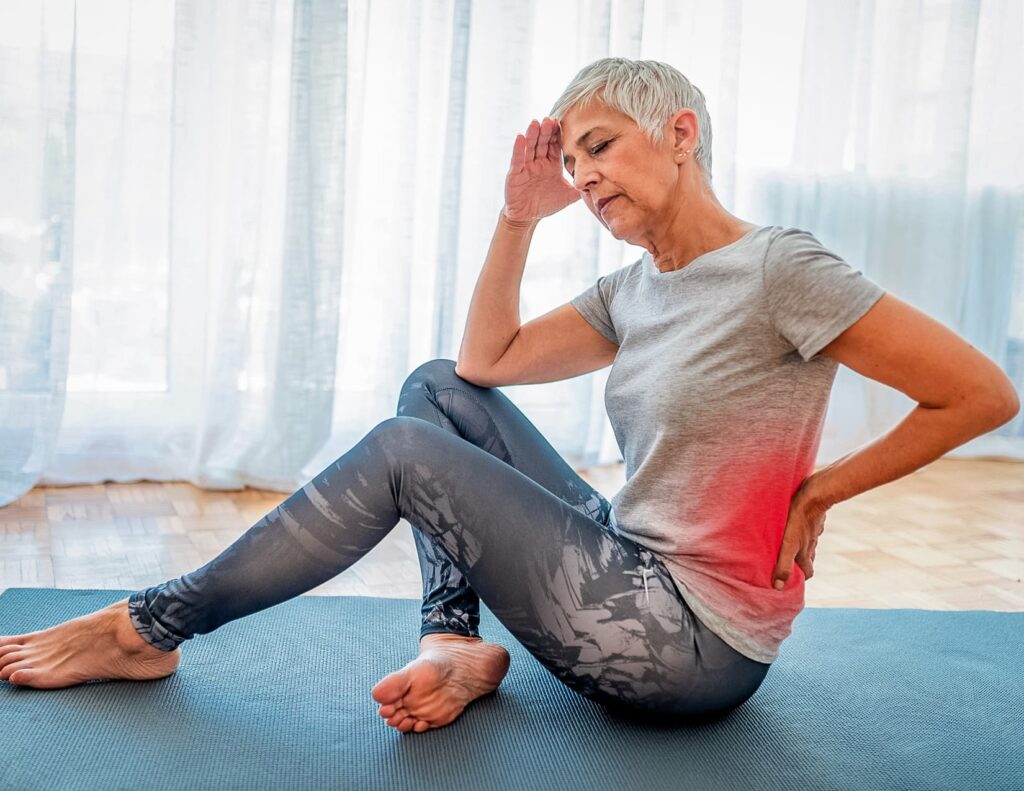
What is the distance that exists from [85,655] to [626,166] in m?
0.96

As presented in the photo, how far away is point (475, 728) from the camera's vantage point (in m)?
1.44

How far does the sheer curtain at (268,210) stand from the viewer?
8.43 ft

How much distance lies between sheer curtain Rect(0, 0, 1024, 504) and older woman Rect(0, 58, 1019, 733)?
52.7 inches


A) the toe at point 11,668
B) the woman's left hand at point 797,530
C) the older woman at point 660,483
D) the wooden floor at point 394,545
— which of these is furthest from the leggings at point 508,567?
the wooden floor at point 394,545

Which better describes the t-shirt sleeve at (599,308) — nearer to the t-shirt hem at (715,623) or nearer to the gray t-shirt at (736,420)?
the gray t-shirt at (736,420)

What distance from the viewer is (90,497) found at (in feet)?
8.60

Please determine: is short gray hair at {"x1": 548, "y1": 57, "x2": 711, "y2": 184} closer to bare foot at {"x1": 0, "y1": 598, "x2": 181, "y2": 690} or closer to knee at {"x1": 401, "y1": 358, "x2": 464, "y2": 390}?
knee at {"x1": 401, "y1": 358, "x2": 464, "y2": 390}

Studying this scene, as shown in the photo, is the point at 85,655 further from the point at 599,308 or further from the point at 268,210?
the point at 268,210

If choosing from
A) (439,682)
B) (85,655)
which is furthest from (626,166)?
(85,655)

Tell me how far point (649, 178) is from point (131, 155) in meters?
1.69

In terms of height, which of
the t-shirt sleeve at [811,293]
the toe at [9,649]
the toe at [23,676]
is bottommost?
the toe at [23,676]

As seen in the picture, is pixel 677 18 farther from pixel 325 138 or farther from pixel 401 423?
pixel 401 423

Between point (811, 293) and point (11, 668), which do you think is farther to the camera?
point (11, 668)

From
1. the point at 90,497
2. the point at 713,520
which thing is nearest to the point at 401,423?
the point at 713,520
